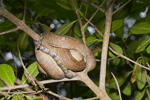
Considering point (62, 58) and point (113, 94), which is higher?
point (62, 58)

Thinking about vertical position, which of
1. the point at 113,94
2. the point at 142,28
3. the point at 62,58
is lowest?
the point at 113,94

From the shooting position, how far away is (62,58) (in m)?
0.71

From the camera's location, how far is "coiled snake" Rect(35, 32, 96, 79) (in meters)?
0.70

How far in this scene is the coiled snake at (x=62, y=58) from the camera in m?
0.70

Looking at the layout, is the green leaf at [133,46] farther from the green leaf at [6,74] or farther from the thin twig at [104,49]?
the green leaf at [6,74]

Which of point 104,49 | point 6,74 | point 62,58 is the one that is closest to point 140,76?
point 104,49

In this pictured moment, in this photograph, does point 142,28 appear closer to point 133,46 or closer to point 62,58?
point 133,46

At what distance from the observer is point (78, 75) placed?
0.72m

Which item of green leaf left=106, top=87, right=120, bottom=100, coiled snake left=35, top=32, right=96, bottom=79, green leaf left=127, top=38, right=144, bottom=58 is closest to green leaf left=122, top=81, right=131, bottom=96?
green leaf left=106, top=87, right=120, bottom=100

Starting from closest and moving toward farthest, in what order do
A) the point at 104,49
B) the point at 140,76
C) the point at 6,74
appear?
1. the point at 104,49
2. the point at 6,74
3. the point at 140,76

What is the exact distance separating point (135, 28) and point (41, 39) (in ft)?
1.74

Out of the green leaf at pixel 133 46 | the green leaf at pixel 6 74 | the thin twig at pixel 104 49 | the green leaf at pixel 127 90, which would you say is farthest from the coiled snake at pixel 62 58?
the green leaf at pixel 127 90

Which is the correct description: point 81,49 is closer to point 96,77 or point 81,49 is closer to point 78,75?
point 78,75

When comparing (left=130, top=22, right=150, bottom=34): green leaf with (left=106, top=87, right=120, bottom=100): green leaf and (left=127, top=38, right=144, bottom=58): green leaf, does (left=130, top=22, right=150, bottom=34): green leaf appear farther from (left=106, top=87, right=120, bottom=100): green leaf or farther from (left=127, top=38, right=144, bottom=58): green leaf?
(left=106, top=87, right=120, bottom=100): green leaf
